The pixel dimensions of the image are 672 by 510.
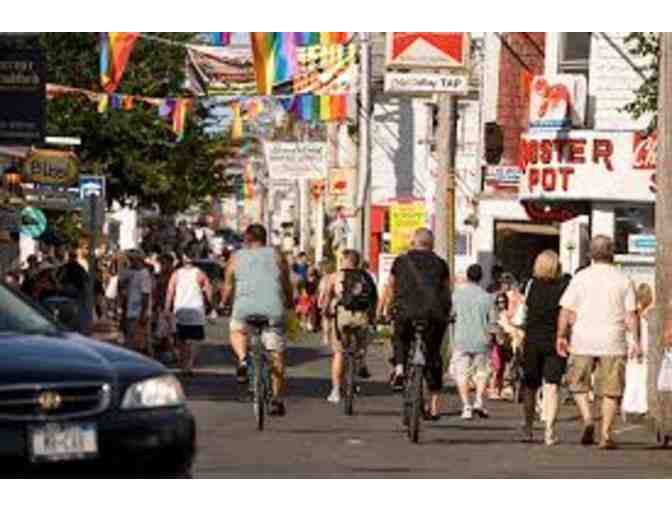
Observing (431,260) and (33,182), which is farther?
(33,182)

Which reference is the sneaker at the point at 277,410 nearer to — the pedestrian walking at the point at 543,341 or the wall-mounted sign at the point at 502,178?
the pedestrian walking at the point at 543,341

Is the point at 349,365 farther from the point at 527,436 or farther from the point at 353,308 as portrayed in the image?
the point at 527,436

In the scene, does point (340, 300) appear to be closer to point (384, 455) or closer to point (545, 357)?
point (545, 357)

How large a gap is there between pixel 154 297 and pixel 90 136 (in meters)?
20.6

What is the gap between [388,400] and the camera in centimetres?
2544

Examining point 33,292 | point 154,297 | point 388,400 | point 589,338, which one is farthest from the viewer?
point 154,297

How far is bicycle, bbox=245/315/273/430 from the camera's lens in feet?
64.0

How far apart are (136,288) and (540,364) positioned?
1323 cm

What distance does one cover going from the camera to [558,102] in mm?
31828

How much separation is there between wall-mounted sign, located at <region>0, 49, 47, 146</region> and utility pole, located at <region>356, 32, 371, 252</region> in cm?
1935

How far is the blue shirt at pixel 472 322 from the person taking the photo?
22141 millimetres

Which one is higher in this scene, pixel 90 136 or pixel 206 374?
pixel 90 136

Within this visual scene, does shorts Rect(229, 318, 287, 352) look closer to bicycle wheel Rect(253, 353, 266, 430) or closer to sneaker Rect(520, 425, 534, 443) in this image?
bicycle wheel Rect(253, 353, 266, 430)

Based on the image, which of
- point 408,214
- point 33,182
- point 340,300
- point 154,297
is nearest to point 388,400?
point 340,300
